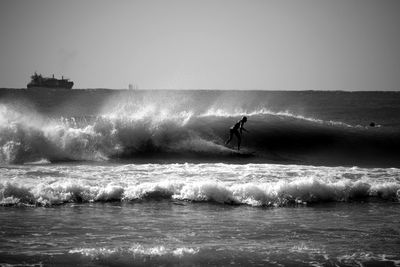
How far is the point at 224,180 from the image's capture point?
13320 mm

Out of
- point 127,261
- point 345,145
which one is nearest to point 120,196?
point 127,261

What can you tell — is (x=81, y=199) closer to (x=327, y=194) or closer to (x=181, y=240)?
(x=181, y=240)

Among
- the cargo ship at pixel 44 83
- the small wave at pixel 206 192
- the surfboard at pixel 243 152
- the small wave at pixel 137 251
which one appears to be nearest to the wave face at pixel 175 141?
the surfboard at pixel 243 152

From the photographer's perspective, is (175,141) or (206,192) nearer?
(206,192)

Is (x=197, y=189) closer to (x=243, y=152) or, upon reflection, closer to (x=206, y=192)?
(x=206, y=192)

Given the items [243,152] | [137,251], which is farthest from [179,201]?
[243,152]

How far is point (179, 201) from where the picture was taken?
11.5 meters

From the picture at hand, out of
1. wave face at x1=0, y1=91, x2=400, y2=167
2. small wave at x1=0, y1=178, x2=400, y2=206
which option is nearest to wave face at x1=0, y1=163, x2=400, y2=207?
small wave at x1=0, y1=178, x2=400, y2=206

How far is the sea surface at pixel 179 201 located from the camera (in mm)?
7402

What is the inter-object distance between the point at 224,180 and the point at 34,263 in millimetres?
7154

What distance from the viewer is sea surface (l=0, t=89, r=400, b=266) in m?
7.40

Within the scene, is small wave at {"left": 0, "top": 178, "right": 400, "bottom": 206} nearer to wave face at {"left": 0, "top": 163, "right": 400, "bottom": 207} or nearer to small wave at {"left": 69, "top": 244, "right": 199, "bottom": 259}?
wave face at {"left": 0, "top": 163, "right": 400, "bottom": 207}

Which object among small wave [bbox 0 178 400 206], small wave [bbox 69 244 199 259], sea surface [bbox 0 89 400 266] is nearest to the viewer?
small wave [bbox 69 244 199 259]

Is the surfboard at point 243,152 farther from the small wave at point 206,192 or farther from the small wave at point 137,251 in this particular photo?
the small wave at point 137,251
